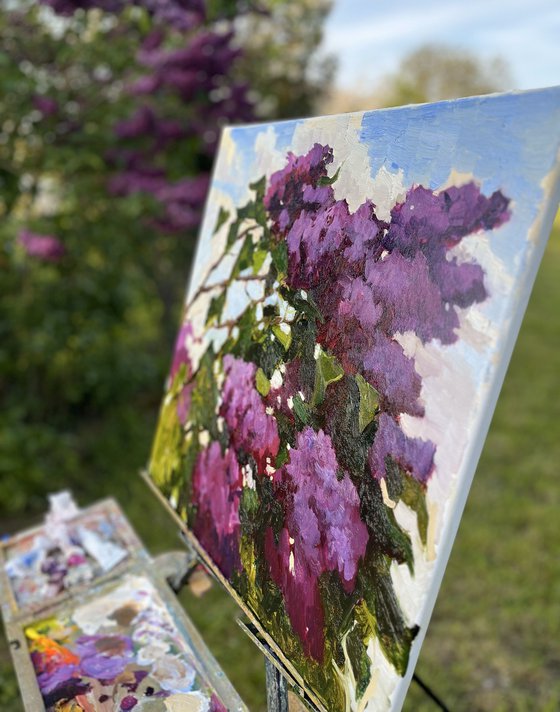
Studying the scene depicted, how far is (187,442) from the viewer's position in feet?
4.05

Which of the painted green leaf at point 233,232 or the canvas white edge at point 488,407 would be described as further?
the painted green leaf at point 233,232

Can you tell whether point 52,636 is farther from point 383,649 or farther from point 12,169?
point 12,169

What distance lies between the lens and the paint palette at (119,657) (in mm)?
981

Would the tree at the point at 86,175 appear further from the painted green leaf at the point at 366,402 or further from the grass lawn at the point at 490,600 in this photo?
the painted green leaf at the point at 366,402

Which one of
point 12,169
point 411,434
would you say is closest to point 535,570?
point 411,434

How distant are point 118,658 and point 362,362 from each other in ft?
2.41

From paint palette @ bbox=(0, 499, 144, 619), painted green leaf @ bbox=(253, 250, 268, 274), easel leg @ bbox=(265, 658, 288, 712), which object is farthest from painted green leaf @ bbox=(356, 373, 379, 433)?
paint palette @ bbox=(0, 499, 144, 619)

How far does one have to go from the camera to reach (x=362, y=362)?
80 cm

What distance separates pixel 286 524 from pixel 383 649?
238 millimetres

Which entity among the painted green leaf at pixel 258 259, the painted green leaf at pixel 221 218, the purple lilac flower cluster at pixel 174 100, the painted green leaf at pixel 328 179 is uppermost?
the purple lilac flower cluster at pixel 174 100

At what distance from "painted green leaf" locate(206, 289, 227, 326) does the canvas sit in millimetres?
15

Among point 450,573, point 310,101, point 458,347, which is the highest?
point 310,101

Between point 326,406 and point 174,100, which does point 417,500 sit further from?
point 174,100

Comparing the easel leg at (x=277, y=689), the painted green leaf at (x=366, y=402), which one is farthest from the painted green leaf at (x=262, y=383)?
the easel leg at (x=277, y=689)
